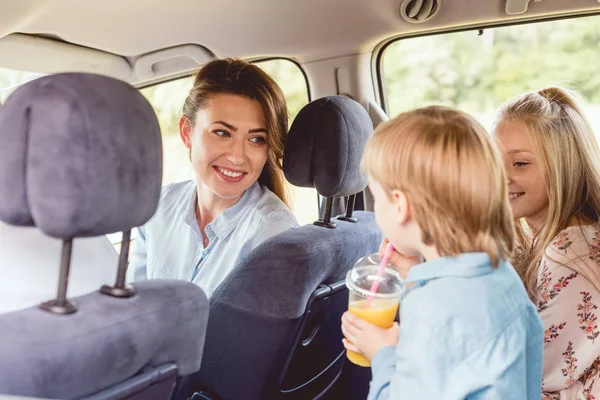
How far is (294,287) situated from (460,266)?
24.5 inches

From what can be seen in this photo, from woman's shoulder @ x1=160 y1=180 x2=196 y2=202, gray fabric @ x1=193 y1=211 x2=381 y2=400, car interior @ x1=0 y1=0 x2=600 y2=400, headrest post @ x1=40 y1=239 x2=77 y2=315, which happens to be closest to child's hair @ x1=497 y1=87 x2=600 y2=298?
car interior @ x1=0 y1=0 x2=600 y2=400

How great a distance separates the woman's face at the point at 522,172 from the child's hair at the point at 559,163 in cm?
2

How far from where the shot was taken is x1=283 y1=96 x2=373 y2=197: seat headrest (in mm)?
2064

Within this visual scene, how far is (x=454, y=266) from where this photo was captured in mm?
1460

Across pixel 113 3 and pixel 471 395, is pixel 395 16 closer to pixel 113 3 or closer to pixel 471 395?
pixel 113 3

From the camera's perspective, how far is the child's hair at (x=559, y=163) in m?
2.18

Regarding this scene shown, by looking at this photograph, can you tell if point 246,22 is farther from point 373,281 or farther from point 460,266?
point 460,266

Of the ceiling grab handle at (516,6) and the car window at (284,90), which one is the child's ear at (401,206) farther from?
the car window at (284,90)

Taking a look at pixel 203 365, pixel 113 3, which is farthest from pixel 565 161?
pixel 113 3

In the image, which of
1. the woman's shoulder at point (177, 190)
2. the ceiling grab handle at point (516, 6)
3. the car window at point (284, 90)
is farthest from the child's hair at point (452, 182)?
the car window at point (284, 90)

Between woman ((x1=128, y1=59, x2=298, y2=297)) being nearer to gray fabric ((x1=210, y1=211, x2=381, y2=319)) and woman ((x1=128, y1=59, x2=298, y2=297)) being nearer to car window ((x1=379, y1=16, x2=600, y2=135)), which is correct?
gray fabric ((x1=210, y1=211, x2=381, y2=319))

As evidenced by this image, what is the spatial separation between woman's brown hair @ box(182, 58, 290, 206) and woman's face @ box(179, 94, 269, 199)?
2cm

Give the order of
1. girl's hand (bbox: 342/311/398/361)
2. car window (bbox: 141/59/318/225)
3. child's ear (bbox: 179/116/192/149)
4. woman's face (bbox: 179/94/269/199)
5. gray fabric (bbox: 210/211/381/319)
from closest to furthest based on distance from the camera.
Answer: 1. girl's hand (bbox: 342/311/398/361)
2. gray fabric (bbox: 210/211/381/319)
3. woman's face (bbox: 179/94/269/199)
4. child's ear (bbox: 179/116/192/149)
5. car window (bbox: 141/59/318/225)

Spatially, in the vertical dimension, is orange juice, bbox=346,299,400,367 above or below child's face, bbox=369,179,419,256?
below
